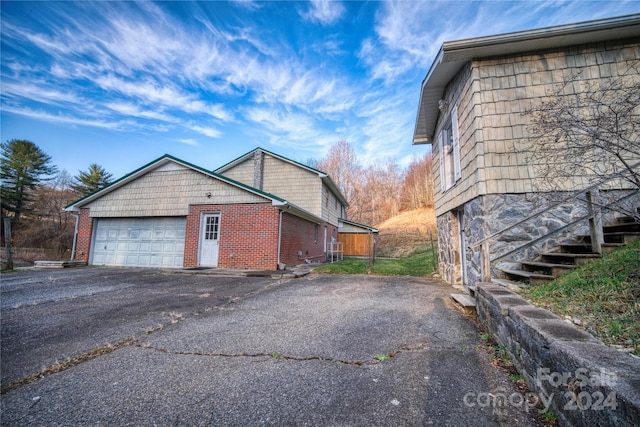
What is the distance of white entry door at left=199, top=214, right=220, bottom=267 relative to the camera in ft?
33.4

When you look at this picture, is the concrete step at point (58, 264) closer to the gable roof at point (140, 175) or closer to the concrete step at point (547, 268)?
the gable roof at point (140, 175)

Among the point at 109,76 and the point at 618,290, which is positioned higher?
the point at 109,76

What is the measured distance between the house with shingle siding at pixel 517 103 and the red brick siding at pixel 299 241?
6882 millimetres

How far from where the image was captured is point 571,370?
4.56ft

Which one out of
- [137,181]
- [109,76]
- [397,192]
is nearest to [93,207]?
[137,181]

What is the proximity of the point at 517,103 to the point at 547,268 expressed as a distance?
128 inches

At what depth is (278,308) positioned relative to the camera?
438 cm

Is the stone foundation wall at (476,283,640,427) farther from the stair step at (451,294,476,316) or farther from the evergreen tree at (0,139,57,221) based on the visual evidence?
the evergreen tree at (0,139,57,221)

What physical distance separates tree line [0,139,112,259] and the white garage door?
16.7 metres

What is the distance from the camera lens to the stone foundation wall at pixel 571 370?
106 centimetres

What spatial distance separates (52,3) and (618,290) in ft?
48.7

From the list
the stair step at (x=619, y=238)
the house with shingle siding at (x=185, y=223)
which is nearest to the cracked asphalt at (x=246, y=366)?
the stair step at (x=619, y=238)

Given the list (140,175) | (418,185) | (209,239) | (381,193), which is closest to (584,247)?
(209,239)

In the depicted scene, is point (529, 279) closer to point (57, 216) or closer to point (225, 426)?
point (225, 426)
